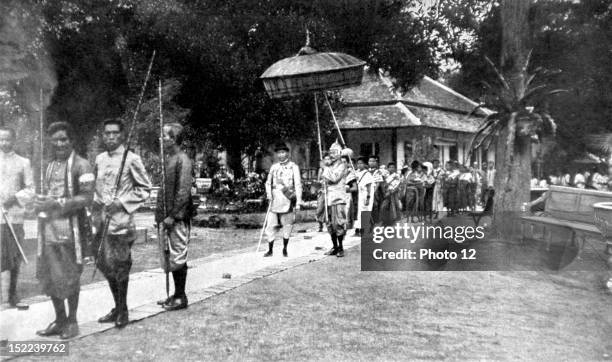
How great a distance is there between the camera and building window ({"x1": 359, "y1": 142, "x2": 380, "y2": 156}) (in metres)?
29.4

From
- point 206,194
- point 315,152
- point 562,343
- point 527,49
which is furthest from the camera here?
point 315,152

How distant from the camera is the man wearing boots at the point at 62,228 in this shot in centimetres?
483

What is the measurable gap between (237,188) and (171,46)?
4.61 m

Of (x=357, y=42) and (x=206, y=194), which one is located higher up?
(x=357, y=42)

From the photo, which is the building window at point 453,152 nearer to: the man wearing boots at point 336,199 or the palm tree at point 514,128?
→ the palm tree at point 514,128

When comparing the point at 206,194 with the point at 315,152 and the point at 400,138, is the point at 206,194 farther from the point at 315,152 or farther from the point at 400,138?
the point at 400,138

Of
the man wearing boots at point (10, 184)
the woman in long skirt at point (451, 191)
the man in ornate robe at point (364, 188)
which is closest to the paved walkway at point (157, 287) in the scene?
the man wearing boots at point (10, 184)

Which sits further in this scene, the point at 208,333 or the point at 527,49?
the point at 527,49

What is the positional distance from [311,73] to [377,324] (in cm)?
427

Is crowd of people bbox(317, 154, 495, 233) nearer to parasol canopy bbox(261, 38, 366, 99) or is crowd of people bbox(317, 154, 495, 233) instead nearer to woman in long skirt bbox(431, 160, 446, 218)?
woman in long skirt bbox(431, 160, 446, 218)

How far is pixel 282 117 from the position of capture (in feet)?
57.2

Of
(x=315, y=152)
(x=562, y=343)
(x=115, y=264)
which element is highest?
(x=315, y=152)

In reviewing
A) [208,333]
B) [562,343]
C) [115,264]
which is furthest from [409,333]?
[115,264]

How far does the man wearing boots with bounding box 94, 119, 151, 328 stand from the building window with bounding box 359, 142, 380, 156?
960 inches
